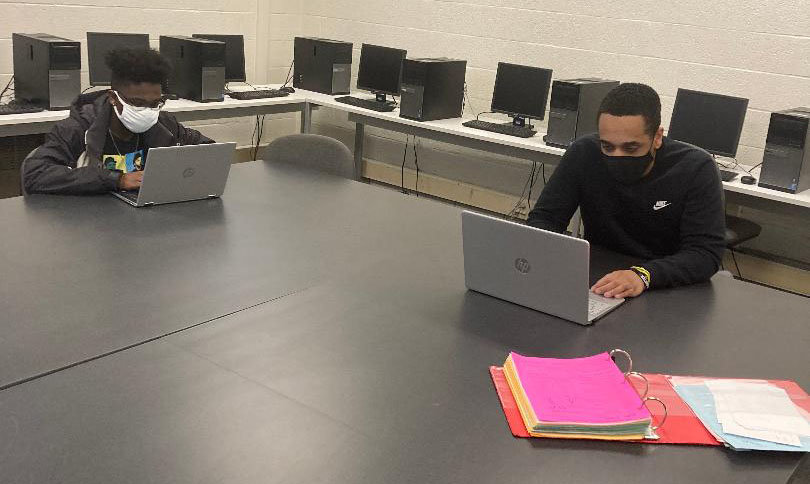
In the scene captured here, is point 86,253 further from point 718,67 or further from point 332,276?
point 718,67

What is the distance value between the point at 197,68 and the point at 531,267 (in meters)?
3.24

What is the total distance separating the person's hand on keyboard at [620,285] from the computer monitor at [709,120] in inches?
82.2

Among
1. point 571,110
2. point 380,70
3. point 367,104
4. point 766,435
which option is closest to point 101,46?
point 367,104

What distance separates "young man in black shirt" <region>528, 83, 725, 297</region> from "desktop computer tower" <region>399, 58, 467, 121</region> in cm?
223

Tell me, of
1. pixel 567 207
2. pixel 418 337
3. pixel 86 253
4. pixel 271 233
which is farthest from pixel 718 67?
pixel 86 253

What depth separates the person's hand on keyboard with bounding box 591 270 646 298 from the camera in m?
1.93

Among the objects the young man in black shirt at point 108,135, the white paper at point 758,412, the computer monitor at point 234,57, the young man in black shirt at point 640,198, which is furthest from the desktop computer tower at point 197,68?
the white paper at point 758,412

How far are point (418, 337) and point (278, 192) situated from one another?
123cm

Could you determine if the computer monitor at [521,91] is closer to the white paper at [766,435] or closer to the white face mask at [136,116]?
the white face mask at [136,116]

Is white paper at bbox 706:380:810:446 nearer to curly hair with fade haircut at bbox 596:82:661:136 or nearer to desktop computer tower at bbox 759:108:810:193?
curly hair with fade haircut at bbox 596:82:661:136

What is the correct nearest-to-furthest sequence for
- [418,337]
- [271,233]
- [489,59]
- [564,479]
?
[564,479]
[418,337]
[271,233]
[489,59]

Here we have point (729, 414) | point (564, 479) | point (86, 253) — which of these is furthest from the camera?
point (86, 253)

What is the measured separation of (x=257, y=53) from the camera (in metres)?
5.64

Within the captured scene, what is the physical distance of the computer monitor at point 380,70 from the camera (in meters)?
4.97
